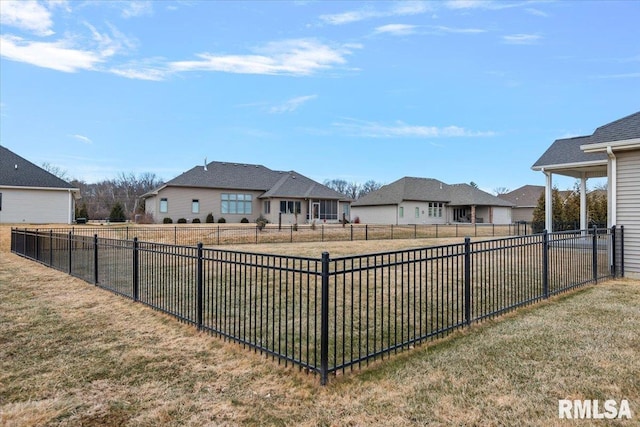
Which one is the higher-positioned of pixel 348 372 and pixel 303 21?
pixel 303 21

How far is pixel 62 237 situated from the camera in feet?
30.6

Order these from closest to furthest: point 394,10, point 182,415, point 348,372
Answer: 1. point 182,415
2. point 348,372
3. point 394,10

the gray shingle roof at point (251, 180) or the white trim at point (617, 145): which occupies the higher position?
the gray shingle roof at point (251, 180)

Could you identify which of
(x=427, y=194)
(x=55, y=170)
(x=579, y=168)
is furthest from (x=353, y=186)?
(x=579, y=168)

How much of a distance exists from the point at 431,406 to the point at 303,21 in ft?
44.9

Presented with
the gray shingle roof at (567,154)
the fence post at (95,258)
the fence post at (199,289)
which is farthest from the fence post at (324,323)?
the gray shingle roof at (567,154)

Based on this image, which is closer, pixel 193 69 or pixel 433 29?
pixel 433 29

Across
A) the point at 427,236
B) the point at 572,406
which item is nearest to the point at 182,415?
the point at 572,406

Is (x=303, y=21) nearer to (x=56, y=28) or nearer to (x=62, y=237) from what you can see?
(x=56, y=28)

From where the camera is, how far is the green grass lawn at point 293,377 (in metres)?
2.75

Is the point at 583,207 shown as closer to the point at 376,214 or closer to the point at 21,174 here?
the point at 376,214

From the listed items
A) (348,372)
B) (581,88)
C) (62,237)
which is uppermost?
(581,88)

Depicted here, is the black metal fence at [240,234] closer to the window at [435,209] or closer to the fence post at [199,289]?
the fence post at [199,289]

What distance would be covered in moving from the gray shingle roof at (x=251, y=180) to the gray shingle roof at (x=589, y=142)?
20.1m
